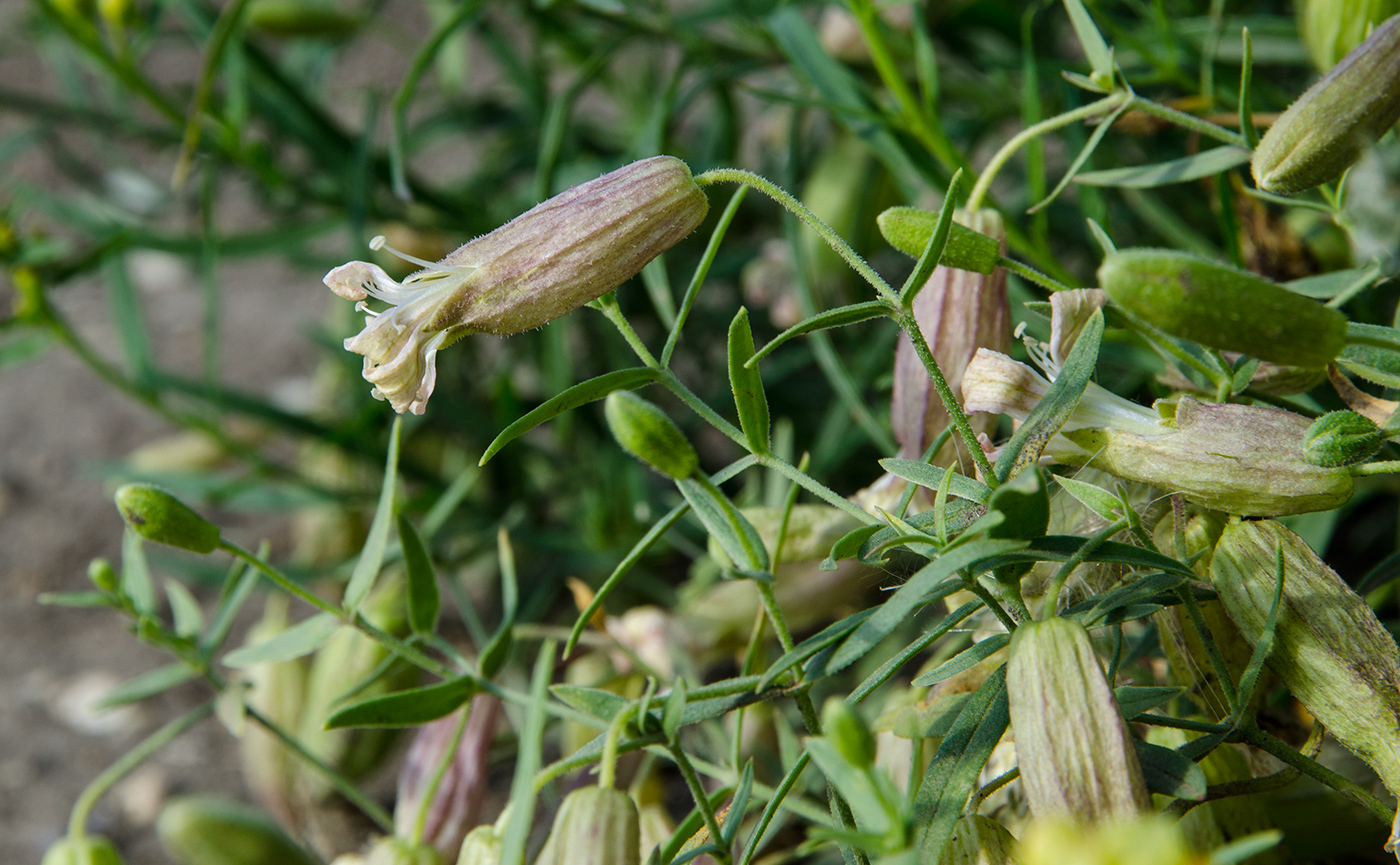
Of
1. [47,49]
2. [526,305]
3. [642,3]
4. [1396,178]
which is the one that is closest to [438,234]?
[642,3]

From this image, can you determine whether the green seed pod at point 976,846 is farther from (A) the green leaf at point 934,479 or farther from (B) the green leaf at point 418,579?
(B) the green leaf at point 418,579

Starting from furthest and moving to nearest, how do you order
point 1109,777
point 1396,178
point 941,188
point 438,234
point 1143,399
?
point 438,234 < point 1143,399 < point 941,188 < point 1396,178 < point 1109,777

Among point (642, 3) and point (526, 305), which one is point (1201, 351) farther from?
point (642, 3)

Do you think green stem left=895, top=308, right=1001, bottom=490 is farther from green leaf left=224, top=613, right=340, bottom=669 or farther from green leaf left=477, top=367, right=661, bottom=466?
green leaf left=224, top=613, right=340, bottom=669

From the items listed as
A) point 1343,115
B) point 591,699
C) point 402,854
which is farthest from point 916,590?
point 402,854

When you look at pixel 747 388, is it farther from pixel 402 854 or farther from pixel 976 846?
pixel 402 854

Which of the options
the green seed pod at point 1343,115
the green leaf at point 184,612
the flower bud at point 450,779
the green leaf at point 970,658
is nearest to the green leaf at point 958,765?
the green leaf at point 970,658
